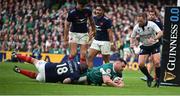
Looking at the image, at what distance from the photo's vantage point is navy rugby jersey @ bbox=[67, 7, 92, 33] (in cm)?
2112

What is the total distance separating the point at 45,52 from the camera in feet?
121

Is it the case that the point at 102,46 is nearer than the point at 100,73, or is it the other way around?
the point at 100,73

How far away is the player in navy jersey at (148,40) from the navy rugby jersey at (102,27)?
4.81 ft

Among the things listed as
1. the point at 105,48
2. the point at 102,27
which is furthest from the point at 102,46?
the point at 102,27

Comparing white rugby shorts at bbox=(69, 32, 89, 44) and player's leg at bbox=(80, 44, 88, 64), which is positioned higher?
white rugby shorts at bbox=(69, 32, 89, 44)

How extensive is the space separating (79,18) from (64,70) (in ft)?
11.9

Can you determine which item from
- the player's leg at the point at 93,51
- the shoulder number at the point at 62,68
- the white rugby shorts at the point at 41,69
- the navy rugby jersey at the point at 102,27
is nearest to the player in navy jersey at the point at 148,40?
the navy rugby jersey at the point at 102,27

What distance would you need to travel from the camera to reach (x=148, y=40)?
64.5ft

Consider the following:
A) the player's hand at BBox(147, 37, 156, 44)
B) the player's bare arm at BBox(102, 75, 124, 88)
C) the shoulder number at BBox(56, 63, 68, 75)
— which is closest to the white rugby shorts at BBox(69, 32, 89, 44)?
the player's hand at BBox(147, 37, 156, 44)

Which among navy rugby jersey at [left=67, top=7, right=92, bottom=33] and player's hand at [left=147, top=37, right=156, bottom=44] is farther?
navy rugby jersey at [left=67, top=7, right=92, bottom=33]

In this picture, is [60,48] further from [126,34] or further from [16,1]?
[16,1]

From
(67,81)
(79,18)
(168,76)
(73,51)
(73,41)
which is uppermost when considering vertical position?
(79,18)

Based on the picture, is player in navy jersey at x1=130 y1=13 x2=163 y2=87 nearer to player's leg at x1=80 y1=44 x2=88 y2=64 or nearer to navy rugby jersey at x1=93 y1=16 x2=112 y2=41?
navy rugby jersey at x1=93 y1=16 x2=112 y2=41

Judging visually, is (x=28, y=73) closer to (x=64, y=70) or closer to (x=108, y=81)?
(x=64, y=70)
